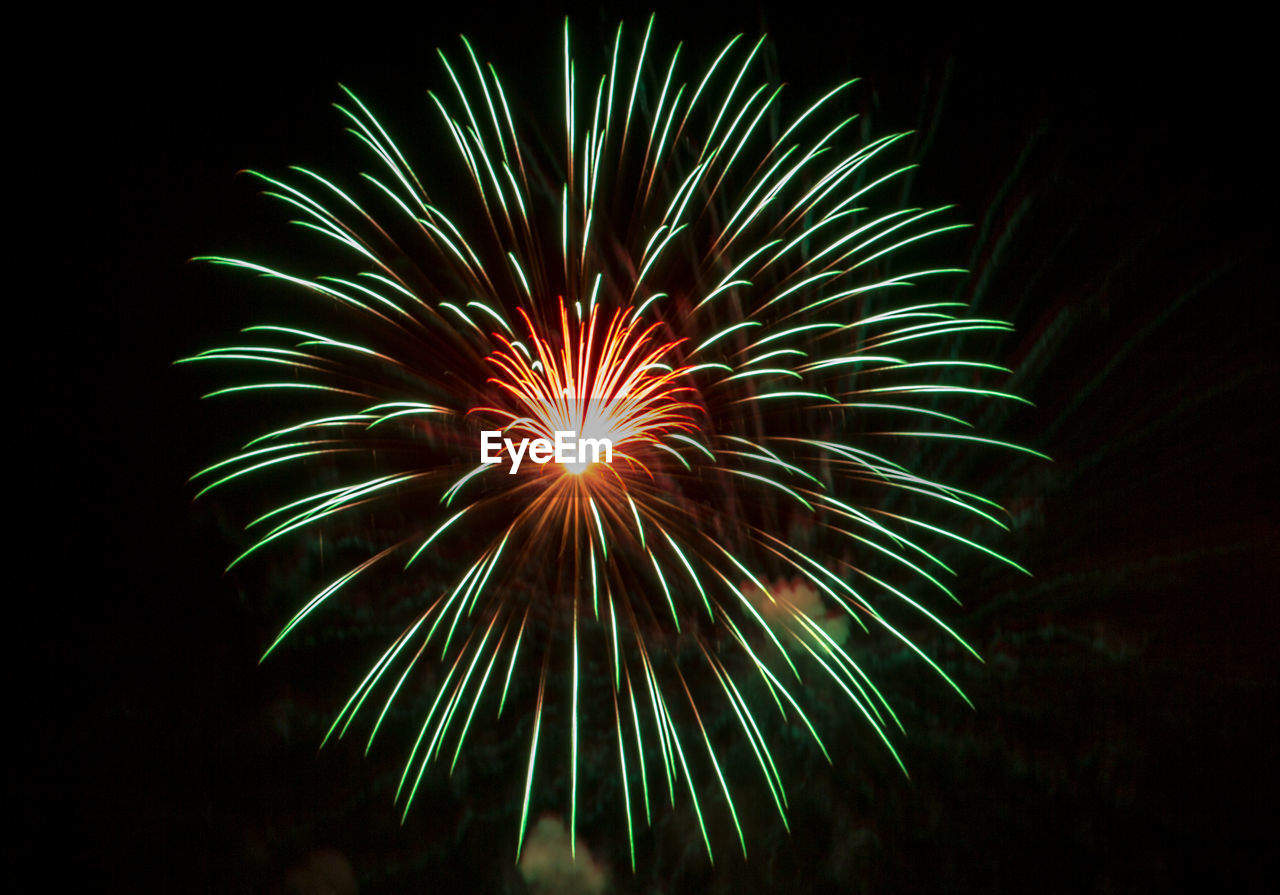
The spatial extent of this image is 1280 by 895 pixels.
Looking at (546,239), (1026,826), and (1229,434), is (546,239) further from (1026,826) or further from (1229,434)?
(1026,826)

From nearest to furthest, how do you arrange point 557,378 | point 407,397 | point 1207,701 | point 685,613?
point 557,378
point 407,397
point 685,613
point 1207,701

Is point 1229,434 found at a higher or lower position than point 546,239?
lower

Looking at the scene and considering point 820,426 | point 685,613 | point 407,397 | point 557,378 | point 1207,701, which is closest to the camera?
point 557,378

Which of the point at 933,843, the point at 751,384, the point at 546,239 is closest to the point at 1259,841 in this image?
the point at 933,843
